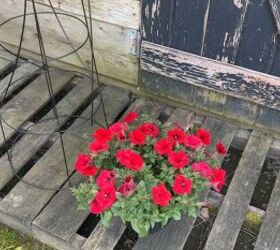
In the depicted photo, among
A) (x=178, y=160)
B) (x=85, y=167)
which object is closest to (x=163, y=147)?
(x=178, y=160)

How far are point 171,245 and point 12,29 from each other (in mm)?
1868

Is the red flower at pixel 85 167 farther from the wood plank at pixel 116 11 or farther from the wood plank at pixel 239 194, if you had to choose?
the wood plank at pixel 116 11

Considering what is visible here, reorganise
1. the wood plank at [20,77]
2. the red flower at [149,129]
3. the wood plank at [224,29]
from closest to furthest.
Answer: the red flower at [149,129] < the wood plank at [224,29] < the wood plank at [20,77]

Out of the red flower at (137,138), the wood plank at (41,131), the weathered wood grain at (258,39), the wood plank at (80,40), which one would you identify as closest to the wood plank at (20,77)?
the wood plank at (80,40)

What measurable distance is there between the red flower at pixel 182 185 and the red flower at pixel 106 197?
9.9 inches

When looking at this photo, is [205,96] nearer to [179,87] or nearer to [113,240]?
[179,87]

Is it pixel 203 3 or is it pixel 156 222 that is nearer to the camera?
pixel 156 222

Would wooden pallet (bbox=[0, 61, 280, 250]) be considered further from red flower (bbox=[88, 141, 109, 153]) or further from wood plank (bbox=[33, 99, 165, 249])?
red flower (bbox=[88, 141, 109, 153])

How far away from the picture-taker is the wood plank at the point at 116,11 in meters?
2.47

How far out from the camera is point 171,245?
80.2 inches

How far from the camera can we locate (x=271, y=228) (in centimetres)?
213

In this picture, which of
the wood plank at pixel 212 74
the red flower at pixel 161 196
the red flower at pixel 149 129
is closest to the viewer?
the red flower at pixel 161 196

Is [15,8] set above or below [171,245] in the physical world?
above

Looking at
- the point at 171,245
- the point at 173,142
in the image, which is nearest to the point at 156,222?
the point at 171,245
